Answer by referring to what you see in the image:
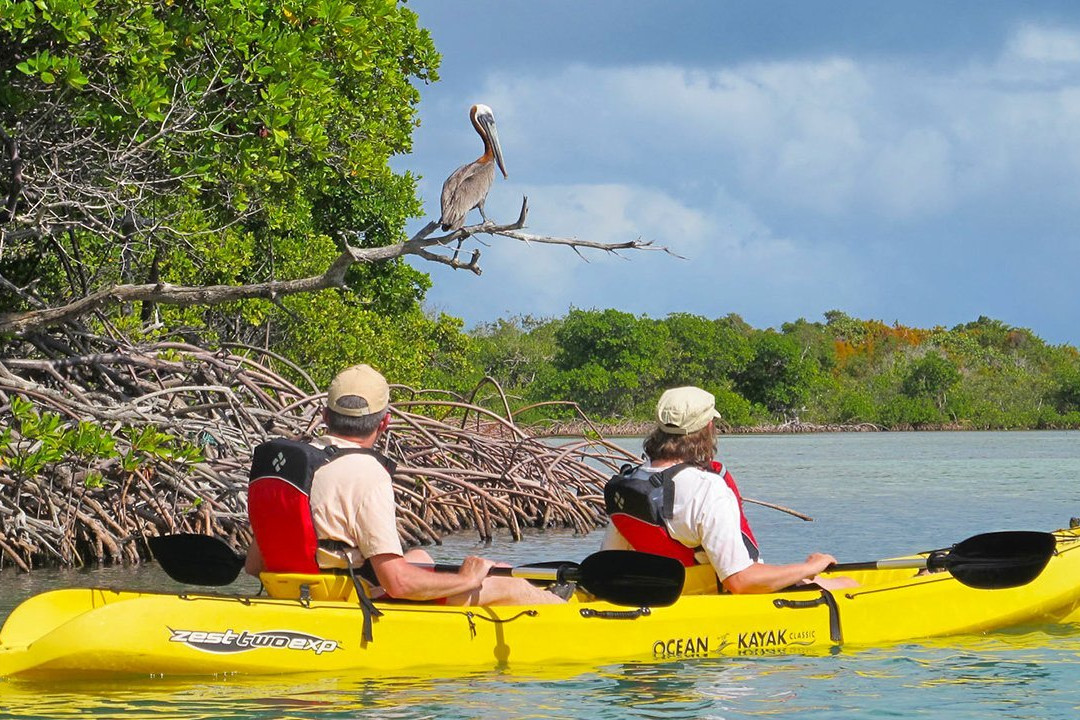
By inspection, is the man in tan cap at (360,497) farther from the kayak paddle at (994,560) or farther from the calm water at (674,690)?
the kayak paddle at (994,560)

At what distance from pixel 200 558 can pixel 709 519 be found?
7.28ft

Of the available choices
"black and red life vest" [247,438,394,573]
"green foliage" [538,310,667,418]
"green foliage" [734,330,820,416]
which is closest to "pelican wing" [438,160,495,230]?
"black and red life vest" [247,438,394,573]

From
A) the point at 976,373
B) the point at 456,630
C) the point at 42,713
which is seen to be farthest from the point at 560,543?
the point at 976,373

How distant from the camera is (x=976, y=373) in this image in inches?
2228

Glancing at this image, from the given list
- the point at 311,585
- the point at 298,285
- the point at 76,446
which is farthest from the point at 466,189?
the point at 311,585

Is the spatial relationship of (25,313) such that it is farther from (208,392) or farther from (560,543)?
(560,543)

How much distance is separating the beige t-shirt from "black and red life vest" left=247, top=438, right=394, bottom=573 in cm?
3

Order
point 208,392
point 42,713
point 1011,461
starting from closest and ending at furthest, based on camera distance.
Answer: point 42,713
point 208,392
point 1011,461

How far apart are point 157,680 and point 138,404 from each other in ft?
13.2

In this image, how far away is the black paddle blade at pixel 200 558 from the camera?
20.0 ft

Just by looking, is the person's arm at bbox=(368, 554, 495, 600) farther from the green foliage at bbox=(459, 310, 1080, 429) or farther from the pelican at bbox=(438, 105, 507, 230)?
the green foliage at bbox=(459, 310, 1080, 429)

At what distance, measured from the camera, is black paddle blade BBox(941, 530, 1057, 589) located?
629 cm

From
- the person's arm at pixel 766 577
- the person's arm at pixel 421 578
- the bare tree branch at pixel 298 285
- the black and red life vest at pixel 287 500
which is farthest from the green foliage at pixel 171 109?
the person's arm at pixel 766 577

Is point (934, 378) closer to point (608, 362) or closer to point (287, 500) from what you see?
point (608, 362)
